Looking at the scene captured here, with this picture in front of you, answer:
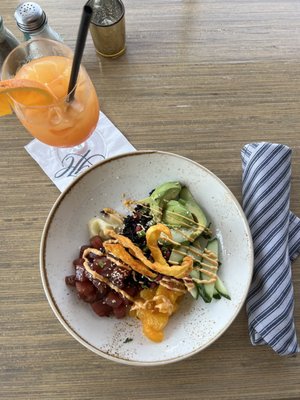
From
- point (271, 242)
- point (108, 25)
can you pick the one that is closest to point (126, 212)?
point (271, 242)

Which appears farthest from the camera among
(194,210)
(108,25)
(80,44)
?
(108,25)

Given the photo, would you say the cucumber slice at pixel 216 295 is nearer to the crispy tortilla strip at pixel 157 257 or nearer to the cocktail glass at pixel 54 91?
the crispy tortilla strip at pixel 157 257

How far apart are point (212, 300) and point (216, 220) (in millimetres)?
177

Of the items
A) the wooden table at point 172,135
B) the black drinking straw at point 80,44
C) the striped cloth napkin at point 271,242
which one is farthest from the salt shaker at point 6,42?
the striped cloth napkin at point 271,242

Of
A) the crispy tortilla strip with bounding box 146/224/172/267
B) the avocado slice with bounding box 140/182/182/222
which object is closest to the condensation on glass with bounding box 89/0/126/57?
the avocado slice with bounding box 140/182/182/222

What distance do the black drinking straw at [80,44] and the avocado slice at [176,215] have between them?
315 mm

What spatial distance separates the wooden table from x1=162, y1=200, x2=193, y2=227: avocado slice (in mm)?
169

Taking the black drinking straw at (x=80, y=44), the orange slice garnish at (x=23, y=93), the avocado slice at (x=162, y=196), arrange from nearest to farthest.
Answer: the black drinking straw at (x=80, y=44)
the orange slice garnish at (x=23, y=93)
the avocado slice at (x=162, y=196)

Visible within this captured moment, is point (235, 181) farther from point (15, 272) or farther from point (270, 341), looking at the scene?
point (15, 272)

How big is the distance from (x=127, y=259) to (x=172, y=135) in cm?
37

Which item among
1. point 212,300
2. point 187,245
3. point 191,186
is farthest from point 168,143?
point 212,300

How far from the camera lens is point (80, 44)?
0.78m

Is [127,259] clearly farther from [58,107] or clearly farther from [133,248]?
[58,107]

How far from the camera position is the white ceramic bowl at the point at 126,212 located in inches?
35.6
